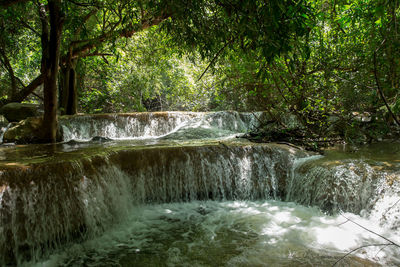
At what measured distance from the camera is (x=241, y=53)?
4496 mm

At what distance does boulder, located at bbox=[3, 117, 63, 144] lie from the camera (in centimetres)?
754

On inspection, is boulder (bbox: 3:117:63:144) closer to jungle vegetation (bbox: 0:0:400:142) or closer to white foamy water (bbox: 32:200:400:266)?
jungle vegetation (bbox: 0:0:400:142)

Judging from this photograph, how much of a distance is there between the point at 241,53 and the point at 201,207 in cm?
297

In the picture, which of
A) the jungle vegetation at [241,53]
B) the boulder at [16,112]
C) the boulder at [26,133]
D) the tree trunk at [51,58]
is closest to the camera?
the jungle vegetation at [241,53]

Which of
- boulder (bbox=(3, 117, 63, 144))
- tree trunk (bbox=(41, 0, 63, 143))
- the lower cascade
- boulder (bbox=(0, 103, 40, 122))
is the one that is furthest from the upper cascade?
the lower cascade

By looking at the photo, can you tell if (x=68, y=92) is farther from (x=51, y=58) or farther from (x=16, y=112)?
(x=51, y=58)

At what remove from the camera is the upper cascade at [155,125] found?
9.28 metres

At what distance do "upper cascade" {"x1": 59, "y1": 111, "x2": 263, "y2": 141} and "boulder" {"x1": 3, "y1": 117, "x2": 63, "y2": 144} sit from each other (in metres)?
1.00

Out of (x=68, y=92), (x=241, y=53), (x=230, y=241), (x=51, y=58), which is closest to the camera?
(x=230, y=241)

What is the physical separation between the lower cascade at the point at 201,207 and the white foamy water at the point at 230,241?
0.6 inches

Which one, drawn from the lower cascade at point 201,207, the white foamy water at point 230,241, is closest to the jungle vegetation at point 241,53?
the lower cascade at point 201,207

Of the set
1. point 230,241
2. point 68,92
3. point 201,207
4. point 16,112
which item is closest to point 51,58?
point 68,92

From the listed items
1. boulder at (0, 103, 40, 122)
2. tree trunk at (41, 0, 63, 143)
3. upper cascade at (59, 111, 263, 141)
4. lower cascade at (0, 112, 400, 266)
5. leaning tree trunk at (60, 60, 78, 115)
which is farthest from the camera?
leaning tree trunk at (60, 60, 78, 115)

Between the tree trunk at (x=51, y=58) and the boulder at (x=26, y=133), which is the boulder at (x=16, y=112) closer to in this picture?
the boulder at (x=26, y=133)
